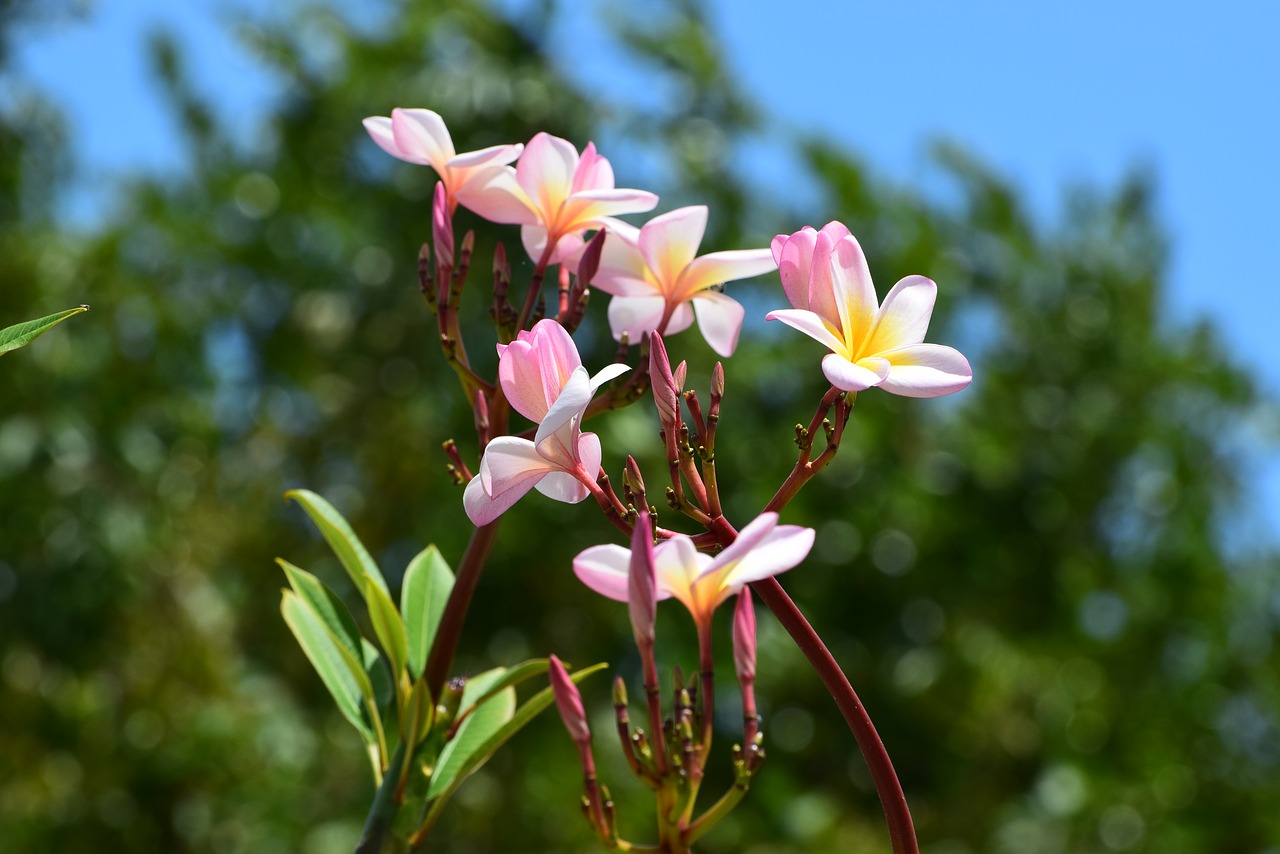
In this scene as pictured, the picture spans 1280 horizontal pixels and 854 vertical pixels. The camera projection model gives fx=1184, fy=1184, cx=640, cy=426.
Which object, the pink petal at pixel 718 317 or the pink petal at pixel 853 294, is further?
the pink petal at pixel 718 317

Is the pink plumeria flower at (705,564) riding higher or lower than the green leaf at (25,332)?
higher

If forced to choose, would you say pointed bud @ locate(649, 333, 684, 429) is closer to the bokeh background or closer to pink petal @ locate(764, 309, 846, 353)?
pink petal @ locate(764, 309, 846, 353)

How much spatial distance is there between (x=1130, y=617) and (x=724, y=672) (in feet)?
6.40

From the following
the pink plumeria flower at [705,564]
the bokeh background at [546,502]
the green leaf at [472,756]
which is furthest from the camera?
the bokeh background at [546,502]

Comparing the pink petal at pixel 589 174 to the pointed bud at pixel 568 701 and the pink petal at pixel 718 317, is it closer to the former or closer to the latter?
the pink petal at pixel 718 317

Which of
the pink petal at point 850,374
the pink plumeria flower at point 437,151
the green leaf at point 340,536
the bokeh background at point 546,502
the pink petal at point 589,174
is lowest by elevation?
the bokeh background at point 546,502

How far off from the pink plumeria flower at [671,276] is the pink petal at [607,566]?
18 cm

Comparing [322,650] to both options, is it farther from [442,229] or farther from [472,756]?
[442,229]

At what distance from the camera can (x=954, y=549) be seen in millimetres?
4758

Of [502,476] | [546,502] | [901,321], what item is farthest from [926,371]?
[546,502]

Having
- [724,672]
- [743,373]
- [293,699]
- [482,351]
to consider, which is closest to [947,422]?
[743,373]

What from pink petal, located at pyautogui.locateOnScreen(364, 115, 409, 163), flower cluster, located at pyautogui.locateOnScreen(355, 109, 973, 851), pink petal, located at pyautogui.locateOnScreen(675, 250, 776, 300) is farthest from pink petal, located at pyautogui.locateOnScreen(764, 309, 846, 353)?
pink petal, located at pyautogui.locateOnScreen(364, 115, 409, 163)

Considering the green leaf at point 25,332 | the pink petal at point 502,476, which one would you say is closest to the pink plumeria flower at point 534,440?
the pink petal at point 502,476

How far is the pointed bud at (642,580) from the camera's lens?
319mm
